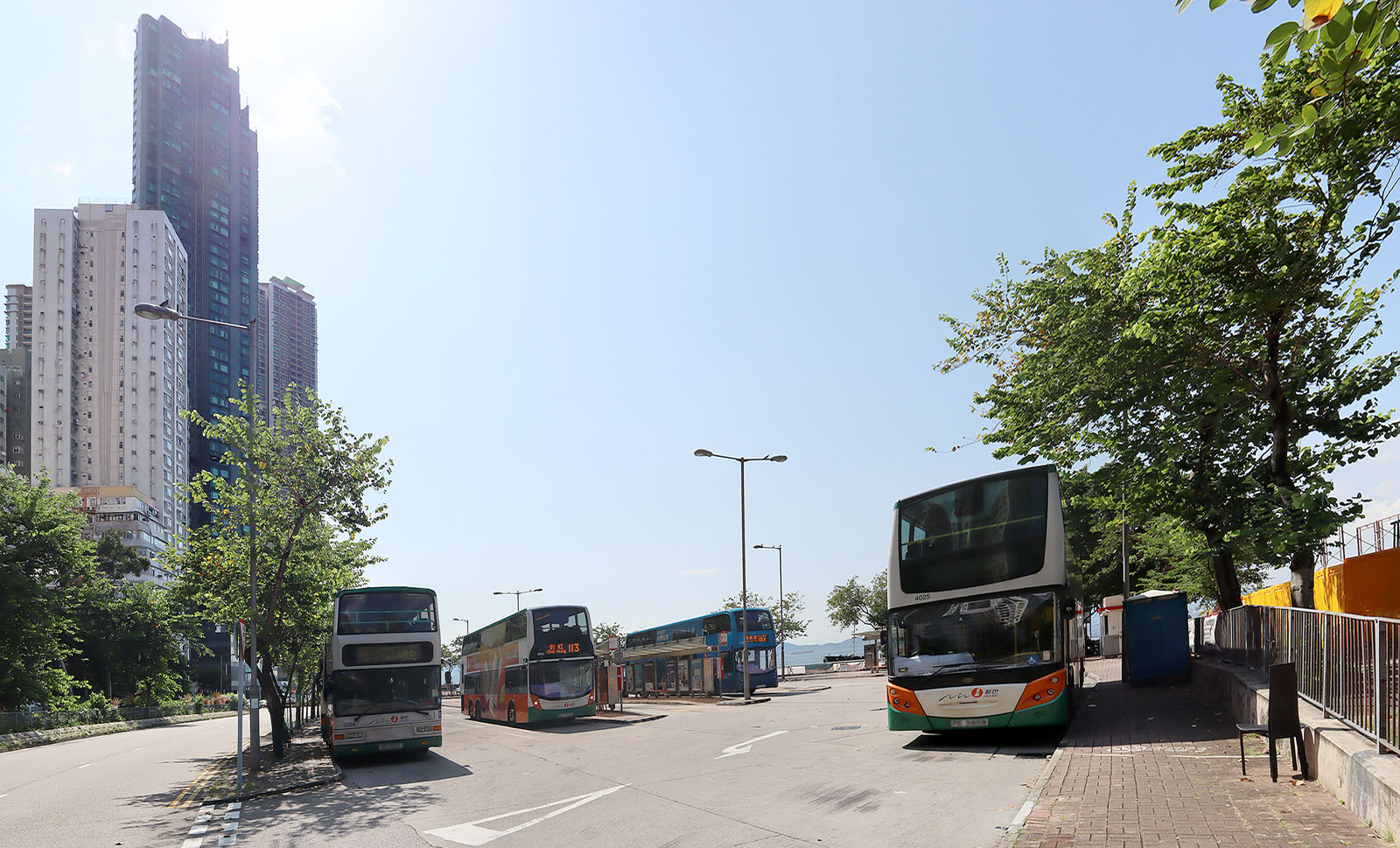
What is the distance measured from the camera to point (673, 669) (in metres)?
42.7

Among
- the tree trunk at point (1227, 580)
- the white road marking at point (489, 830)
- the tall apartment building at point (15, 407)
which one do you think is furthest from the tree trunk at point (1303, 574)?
the tall apartment building at point (15, 407)

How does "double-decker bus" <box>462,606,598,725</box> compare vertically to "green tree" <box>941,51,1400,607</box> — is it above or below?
below

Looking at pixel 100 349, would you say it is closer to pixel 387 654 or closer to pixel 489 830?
pixel 387 654

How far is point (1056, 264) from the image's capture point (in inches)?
758

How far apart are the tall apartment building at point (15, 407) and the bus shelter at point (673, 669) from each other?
4468 inches

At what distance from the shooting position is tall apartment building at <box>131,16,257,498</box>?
14512cm

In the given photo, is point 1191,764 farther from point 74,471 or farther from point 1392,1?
point 74,471

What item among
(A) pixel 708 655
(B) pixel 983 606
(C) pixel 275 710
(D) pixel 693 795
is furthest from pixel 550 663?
(B) pixel 983 606

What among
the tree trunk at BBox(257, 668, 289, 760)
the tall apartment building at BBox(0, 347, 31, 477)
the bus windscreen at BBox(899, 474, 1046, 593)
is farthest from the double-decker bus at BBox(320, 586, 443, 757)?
the tall apartment building at BBox(0, 347, 31, 477)

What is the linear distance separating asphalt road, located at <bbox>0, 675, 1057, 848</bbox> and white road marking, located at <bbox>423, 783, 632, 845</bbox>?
0.05m


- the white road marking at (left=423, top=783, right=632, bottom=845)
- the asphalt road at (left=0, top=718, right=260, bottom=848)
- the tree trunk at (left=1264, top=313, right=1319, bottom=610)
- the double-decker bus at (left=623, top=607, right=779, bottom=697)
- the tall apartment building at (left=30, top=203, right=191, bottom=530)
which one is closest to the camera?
the white road marking at (left=423, top=783, right=632, bottom=845)

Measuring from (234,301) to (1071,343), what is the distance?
160 meters

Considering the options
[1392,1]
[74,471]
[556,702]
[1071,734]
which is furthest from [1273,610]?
[74,471]

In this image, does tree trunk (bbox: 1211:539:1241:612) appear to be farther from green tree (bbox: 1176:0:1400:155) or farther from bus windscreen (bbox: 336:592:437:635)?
green tree (bbox: 1176:0:1400:155)
